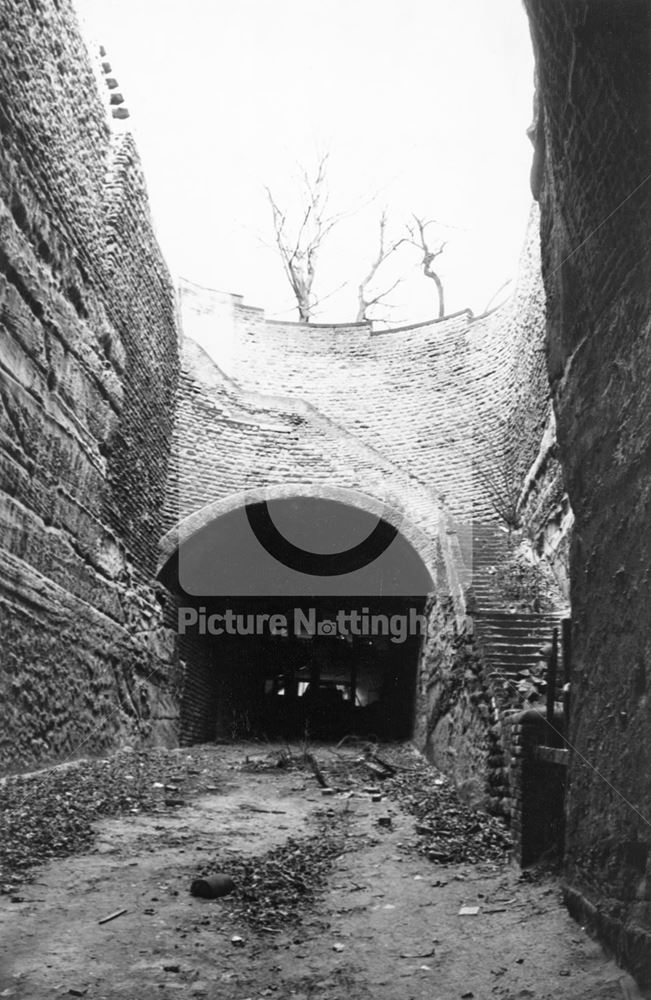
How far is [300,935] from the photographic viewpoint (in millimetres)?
3369

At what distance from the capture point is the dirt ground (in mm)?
2814

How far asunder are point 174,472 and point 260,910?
7.30m

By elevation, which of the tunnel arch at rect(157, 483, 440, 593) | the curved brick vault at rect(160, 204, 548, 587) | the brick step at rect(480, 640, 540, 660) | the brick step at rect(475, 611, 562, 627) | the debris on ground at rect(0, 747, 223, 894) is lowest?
the debris on ground at rect(0, 747, 223, 894)

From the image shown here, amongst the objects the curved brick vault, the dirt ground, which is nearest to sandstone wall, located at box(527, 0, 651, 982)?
the dirt ground

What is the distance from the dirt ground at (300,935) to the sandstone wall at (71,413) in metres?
1.91

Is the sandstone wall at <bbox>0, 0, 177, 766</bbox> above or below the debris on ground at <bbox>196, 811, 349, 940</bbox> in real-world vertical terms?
above

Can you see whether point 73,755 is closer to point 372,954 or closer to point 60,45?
point 372,954

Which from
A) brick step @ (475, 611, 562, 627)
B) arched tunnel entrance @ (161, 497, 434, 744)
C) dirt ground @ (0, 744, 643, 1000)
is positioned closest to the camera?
dirt ground @ (0, 744, 643, 1000)

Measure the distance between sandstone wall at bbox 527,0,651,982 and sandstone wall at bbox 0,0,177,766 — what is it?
394cm

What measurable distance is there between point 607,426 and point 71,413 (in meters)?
5.00

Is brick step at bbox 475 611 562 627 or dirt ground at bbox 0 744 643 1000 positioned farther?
brick step at bbox 475 611 562 627

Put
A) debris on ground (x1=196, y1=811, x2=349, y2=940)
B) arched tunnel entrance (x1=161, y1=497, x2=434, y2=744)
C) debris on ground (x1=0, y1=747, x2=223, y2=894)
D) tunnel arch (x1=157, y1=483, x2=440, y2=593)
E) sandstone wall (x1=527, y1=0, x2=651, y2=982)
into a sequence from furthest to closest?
arched tunnel entrance (x1=161, y1=497, x2=434, y2=744) → tunnel arch (x1=157, y1=483, x2=440, y2=593) → debris on ground (x1=0, y1=747, x2=223, y2=894) → debris on ground (x1=196, y1=811, x2=349, y2=940) → sandstone wall (x1=527, y1=0, x2=651, y2=982)

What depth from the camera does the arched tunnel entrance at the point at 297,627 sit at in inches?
424

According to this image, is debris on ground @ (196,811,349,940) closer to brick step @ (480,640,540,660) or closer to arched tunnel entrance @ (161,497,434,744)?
brick step @ (480,640,540,660)
